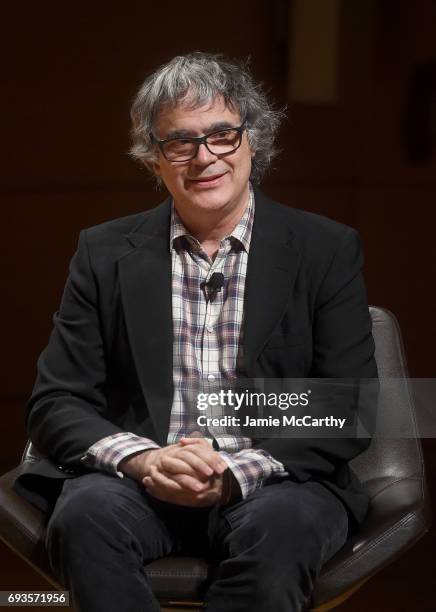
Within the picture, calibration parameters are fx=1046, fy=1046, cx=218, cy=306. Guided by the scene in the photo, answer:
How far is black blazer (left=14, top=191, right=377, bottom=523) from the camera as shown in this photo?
242 centimetres

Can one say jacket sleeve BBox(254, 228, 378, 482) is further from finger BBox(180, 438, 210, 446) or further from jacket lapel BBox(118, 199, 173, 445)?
jacket lapel BBox(118, 199, 173, 445)

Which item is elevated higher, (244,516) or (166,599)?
(244,516)

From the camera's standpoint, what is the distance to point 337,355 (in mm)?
2418

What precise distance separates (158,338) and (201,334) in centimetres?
10

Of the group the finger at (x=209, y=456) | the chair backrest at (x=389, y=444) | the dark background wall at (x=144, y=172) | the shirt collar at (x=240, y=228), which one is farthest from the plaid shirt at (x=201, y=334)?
the dark background wall at (x=144, y=172)

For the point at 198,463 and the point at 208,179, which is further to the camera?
the point at 208,179

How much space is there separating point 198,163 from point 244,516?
0.82 metres

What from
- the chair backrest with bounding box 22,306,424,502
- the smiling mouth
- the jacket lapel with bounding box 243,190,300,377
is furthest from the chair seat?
the smiling mouth

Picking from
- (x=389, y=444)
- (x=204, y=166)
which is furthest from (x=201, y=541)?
(x=204, y=166)

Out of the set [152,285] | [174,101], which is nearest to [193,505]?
[152,285]

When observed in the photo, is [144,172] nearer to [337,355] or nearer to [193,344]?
[193,344]

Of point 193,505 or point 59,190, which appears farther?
point 59,190

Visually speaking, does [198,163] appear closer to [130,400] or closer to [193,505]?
[130,400]

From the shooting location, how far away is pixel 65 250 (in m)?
3.80
